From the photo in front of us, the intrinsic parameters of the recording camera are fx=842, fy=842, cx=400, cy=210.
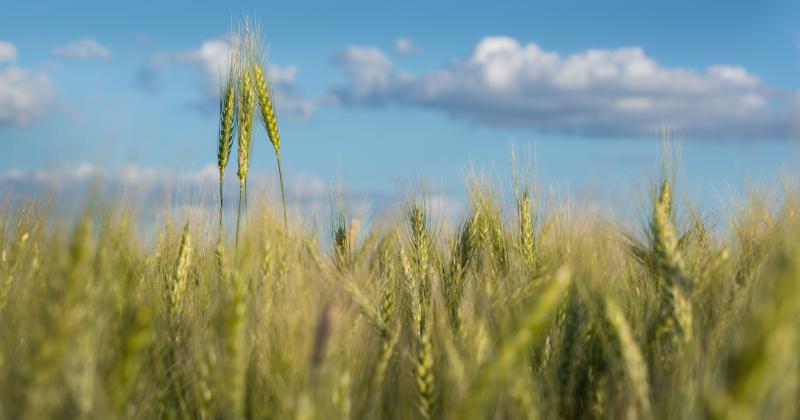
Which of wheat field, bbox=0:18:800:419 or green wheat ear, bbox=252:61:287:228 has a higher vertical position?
green wheat ear, bbox=252:61:287:228

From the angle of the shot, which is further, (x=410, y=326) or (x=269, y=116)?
(x=269, y=116)

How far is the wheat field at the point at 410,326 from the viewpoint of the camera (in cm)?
136

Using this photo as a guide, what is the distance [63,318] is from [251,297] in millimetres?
838

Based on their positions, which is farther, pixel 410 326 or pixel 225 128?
pixel 225 128

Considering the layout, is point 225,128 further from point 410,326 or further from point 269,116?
point 410,326

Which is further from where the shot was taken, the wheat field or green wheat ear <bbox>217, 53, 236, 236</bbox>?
green wheat ear <bbox>217, 53, 236, 236</bbox>

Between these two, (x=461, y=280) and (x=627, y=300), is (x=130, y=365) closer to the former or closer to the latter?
(x=627, y=300)

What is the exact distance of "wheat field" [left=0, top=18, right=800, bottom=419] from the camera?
1.36 meters

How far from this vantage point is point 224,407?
1.61 m

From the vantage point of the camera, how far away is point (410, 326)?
2.91 meters

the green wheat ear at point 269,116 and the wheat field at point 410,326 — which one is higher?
the green wheat ear at point 269,116

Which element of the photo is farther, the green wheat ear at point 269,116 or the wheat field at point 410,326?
the green wheat ear at point 269,116

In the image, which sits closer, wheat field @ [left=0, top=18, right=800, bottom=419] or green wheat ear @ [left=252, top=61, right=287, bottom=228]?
wheat field @ [left=0, top=18, right=800, bottom=419]

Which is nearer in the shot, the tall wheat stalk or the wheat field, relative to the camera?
the wheat field
